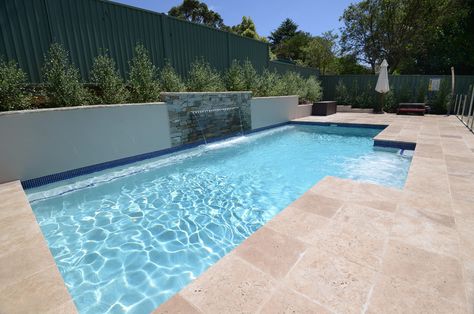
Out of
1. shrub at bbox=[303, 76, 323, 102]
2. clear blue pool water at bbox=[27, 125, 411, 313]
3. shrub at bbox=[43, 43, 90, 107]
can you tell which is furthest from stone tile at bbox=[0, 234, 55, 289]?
shrub at bbox=[303, 76, 323, 102]

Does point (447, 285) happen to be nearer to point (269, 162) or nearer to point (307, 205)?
point (307, 205)

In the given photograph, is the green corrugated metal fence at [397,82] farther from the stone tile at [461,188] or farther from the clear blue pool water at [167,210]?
the stone tile at [461,188]

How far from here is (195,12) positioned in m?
31.1

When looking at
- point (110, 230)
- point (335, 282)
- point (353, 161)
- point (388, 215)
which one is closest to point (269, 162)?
point (353, 161)

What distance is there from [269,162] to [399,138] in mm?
3423

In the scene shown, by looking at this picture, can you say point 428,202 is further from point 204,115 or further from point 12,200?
point 204,115

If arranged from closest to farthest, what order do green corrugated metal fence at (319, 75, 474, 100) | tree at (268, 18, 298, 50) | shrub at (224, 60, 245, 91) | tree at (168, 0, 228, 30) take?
shrub at (224, 60, 245, 91) → green corrugated metal fence at (319, 75, 474, 100) → tree at (168, 0, 228, 30) → tree at (268, 18, 298, 50)

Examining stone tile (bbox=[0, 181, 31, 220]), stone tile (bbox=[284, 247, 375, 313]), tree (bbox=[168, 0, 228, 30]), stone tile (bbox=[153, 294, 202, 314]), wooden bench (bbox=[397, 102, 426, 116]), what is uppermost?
tree (bbox=[168, 0, 228, 30])

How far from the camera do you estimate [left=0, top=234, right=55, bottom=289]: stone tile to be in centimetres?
176

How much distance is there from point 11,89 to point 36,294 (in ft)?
12.1

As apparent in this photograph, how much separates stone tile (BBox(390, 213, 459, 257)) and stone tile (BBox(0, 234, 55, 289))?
284cm

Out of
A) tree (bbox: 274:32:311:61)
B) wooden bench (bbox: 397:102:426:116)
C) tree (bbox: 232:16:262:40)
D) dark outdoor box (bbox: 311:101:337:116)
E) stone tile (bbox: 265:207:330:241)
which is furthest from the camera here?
tree (bbox: 274:32:311:61)

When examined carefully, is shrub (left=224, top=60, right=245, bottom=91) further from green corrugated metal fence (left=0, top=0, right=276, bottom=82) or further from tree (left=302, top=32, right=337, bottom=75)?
tree (left=302, top=32, right=337, bottom=75)

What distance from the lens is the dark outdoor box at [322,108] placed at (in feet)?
39.2
